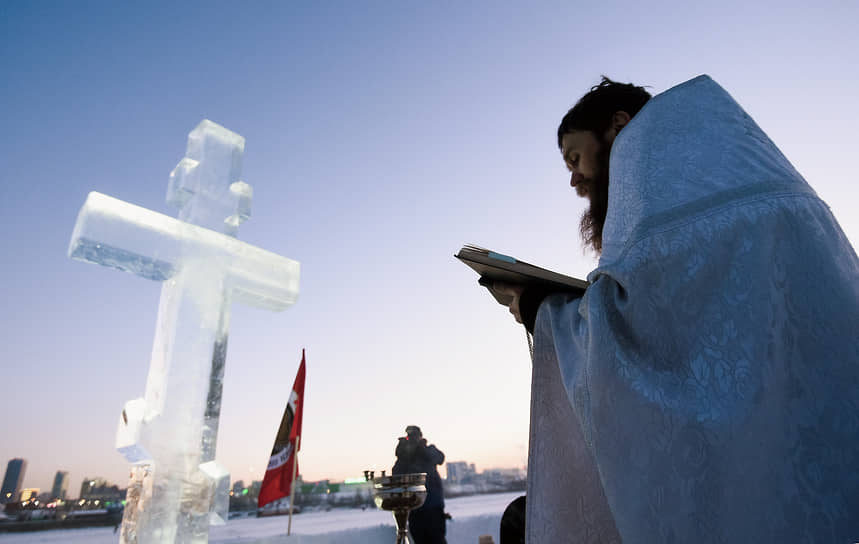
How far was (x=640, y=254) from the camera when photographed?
719mm

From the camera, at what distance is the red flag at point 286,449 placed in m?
3.17

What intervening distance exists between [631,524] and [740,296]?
340 millimetres

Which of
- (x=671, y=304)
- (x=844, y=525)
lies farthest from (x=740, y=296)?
(x=844, y=525)

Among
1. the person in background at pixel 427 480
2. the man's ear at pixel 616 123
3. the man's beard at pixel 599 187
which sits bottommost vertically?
the person in background at pixel 427 480

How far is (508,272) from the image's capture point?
2.85 ft

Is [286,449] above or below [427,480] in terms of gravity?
above

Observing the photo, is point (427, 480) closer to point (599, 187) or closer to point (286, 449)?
point (286, 449)

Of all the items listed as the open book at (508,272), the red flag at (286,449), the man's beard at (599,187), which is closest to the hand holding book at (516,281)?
the open book at (508,272)

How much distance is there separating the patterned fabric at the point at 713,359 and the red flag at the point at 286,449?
2.82 m

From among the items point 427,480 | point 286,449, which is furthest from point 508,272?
point 427,480

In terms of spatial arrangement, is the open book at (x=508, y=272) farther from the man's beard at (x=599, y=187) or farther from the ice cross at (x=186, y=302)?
the ice cross at (x=186, y=302)

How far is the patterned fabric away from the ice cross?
5.32ft

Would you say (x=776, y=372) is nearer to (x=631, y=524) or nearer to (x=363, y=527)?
(x=631, y=524)

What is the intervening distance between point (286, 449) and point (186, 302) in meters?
1.69
